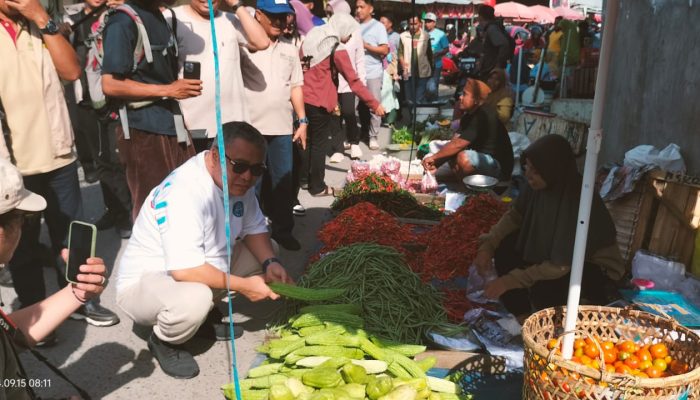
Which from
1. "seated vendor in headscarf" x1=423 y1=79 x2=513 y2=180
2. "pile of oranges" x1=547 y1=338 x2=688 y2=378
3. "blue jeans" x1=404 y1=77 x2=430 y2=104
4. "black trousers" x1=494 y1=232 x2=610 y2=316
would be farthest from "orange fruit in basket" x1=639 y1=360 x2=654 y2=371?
"blue jeans" x1=404 y1=77 x2=430 y2=104

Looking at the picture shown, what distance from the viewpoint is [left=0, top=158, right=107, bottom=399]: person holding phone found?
1.99 m

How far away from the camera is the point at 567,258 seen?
3480mm

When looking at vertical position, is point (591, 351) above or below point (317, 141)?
below

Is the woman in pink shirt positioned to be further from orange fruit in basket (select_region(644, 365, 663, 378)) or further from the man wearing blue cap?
orange fruit in basket (select_region(644, 365, 663, 378))

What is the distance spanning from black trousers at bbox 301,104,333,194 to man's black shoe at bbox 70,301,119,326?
10.9ft

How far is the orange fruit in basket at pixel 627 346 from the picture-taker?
8.83ft

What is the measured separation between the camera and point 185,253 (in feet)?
10.7

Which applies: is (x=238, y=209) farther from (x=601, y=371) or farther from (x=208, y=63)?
(x=601, y=371)

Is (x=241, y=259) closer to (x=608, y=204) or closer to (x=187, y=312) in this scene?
(x=187, y=312)

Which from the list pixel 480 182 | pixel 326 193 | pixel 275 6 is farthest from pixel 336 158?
pixel 275 6

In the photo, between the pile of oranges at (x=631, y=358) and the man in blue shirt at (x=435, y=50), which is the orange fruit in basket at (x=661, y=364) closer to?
the pile of oranges at (x=631, y=358)

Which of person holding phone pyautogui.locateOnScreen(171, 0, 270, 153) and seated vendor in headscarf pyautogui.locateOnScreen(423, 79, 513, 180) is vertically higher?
person holding phone pyautogui.locateOnScreen(171, 0, 270, 153)

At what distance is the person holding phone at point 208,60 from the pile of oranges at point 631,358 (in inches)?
119

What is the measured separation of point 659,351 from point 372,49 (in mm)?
7521
